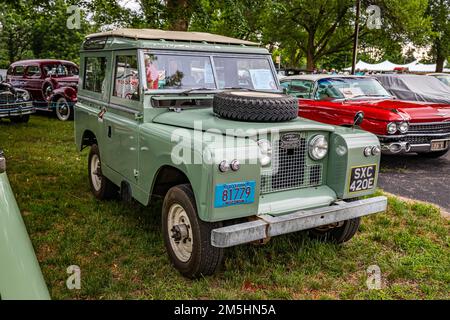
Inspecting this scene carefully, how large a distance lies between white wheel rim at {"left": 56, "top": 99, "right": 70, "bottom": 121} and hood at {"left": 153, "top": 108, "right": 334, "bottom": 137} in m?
10.2

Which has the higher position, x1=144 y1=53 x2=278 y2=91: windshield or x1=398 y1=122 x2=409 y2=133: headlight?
x1=144 y1=53 x2=278 y2=91: windshield

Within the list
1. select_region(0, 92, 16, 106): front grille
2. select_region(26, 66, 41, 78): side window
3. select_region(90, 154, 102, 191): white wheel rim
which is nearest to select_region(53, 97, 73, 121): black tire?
select_region(0, 92, 16, 106): front grille

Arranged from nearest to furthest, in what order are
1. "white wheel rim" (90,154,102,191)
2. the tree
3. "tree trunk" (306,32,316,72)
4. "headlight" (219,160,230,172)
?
1. "headlight" (219,160,230,172)
2. "white wheel rim" (90,154,102,191)
3. "tree trunk" (306,32,316,72)
4. the tree

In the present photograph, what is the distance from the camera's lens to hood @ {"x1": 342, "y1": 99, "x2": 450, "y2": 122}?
7668 millimetres

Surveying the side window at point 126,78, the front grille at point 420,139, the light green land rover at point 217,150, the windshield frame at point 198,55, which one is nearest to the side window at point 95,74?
the light green land rover at point 217,150

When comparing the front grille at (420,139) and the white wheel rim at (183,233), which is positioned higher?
the front grille at (420,139)

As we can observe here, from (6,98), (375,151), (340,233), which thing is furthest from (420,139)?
(6,98)

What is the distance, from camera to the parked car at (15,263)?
2.17 meters

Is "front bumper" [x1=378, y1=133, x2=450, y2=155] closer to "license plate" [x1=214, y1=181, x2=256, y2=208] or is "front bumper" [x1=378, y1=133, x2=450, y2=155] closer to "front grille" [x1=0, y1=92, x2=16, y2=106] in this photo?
"license plate" [x1=214, y1=181, x2=256, y2=208]

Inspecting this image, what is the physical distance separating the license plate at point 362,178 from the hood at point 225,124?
46 cm

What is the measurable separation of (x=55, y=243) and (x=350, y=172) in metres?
3.03

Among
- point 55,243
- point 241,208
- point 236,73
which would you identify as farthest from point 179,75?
point 55,243

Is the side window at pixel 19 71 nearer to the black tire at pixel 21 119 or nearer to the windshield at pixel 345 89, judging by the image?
the black tire at pixel 21 119
